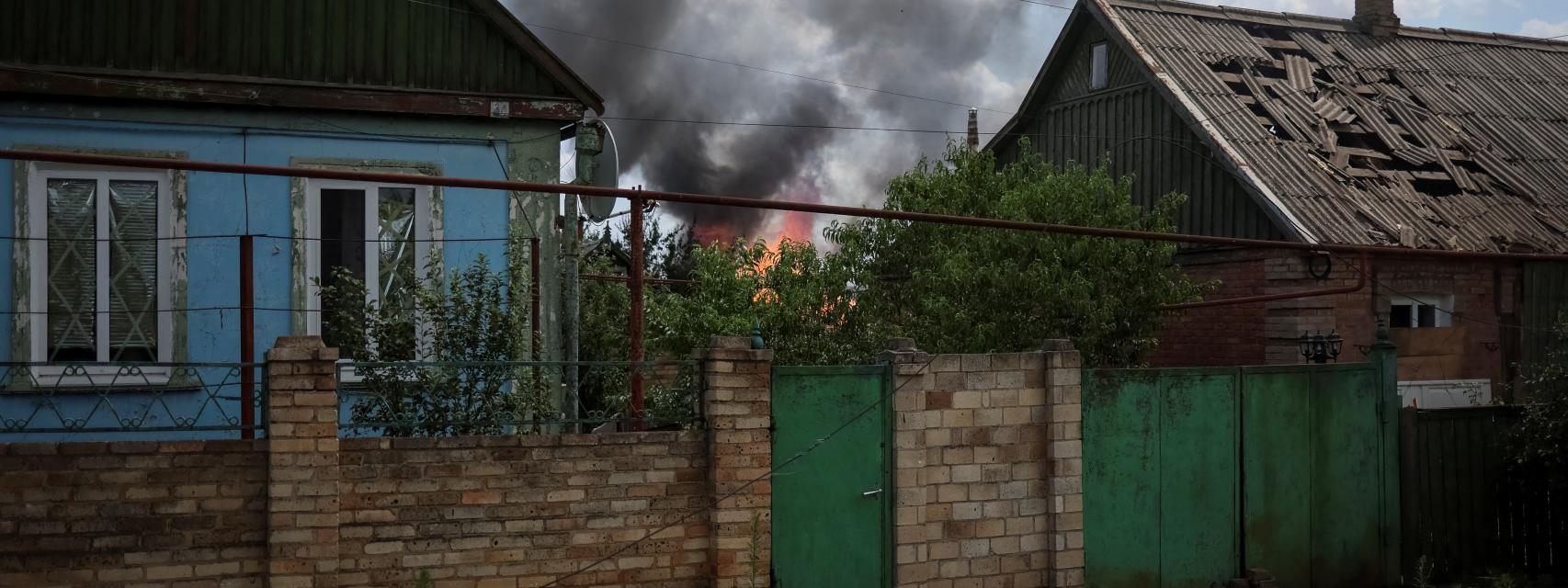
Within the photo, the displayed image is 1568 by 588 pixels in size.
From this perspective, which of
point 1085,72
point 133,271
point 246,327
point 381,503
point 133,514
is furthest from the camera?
point 1085,72

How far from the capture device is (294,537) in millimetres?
7363

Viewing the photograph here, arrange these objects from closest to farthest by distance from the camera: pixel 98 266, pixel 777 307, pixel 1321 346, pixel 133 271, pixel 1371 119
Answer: pixel 98 266 < pixel 133 271 < pixel 1321 346 < pixel 777 307 < pixel 1371 119

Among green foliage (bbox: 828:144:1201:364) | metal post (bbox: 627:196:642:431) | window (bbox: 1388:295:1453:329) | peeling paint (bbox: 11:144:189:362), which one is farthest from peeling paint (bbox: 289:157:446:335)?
window (bbox: 1388:295:1453:329)

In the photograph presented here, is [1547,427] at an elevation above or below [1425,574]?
above

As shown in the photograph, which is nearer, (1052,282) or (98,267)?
(98,267)

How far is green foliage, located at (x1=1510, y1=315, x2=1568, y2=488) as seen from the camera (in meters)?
10.6

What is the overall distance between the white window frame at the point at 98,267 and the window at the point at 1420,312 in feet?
46.9

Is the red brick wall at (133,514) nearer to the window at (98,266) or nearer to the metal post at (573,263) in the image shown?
the metal post at (573,263)

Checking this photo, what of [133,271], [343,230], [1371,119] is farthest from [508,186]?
[1371,119]

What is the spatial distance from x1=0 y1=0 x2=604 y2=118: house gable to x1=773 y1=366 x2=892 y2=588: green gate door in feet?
12.2

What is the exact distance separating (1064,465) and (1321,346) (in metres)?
7.26

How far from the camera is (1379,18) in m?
21.8

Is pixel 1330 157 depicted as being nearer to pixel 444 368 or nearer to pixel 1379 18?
pixel 1379 18

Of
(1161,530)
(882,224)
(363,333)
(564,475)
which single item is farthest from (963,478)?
(882,224)
